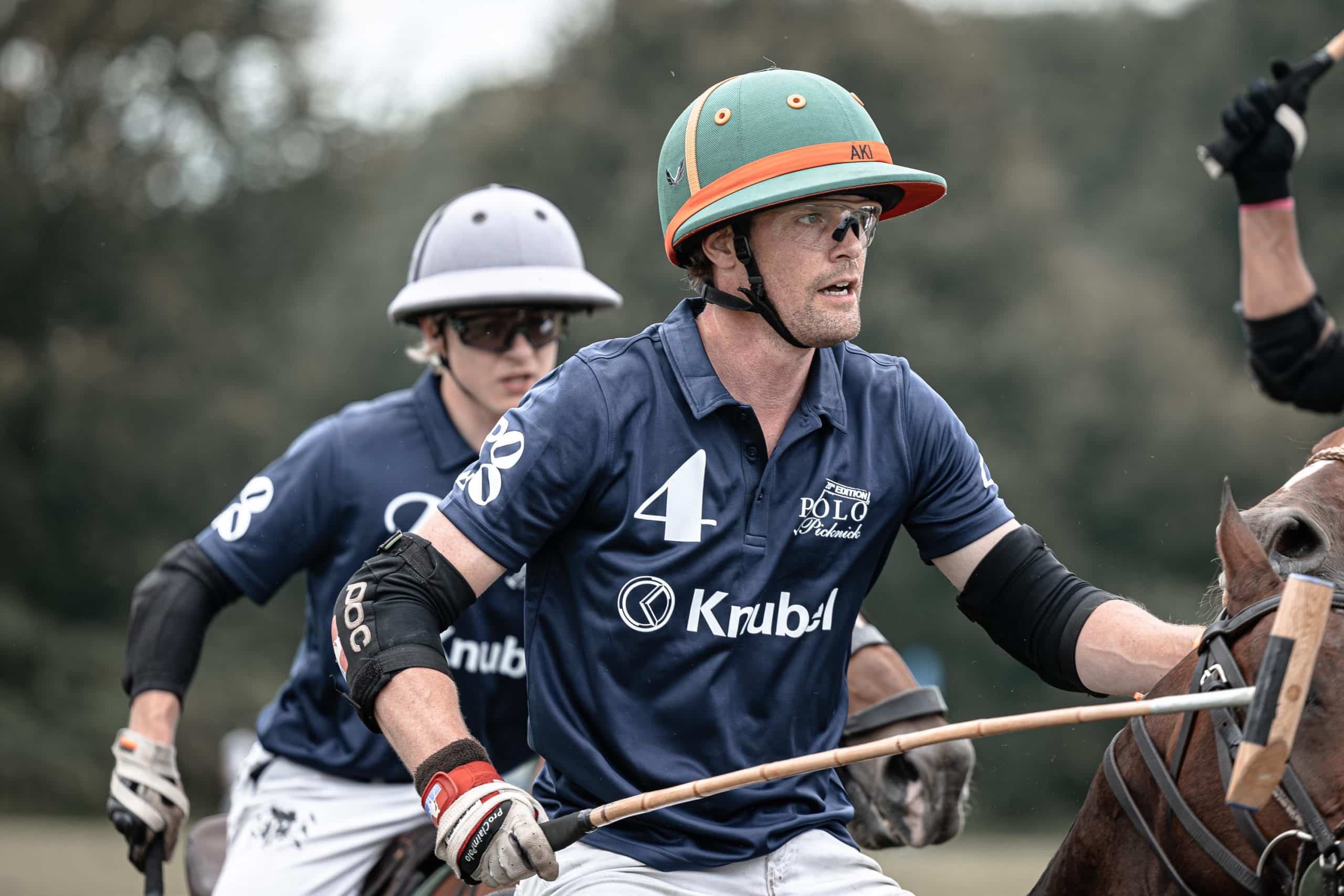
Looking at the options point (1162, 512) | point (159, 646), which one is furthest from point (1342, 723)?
point (1162, 512)

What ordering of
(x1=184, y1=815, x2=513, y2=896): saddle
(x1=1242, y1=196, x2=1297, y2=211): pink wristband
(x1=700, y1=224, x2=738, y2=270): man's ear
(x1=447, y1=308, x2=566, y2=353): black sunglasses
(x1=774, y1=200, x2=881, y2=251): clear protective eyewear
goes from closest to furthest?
(x1=774, y1=200, x2=881, y2=251): clear protective eyewear → (x1=700, y1=224, x2=738, y2=270): man's ear → (x1=184, y1=815, x2=513, y2=896): saddle → (x1=1242, y1=196, x2=1297, y2=211): pink wristband → (x1=447, y1=308, x2=566, y2=353): black sunglasses

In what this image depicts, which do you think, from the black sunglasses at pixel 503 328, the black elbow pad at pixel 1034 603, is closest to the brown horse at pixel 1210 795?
the black elbow pad at pixel 1034 603

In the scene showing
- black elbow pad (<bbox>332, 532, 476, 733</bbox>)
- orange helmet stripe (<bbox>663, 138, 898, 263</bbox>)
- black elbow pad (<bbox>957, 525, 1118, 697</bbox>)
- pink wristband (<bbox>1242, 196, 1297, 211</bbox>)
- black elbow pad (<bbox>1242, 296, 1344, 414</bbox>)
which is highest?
orange helmet stripe (<bbox>663, 138, 898, 263</bbox>)

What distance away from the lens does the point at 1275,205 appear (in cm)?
458

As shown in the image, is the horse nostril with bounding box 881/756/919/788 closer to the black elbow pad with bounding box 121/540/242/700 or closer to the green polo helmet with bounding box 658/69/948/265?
the green polo helmet with bounding box 658/69/948/265

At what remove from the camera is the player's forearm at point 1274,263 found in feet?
15.2

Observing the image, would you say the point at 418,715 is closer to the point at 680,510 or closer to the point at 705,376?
the point at 680,510

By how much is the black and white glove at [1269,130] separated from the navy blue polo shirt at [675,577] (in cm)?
181

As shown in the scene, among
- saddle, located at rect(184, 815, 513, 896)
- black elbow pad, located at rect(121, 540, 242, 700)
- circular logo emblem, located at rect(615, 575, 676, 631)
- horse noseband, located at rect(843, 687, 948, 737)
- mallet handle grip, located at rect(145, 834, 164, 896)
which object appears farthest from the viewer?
black elbow pad, located at rect(121, 540, 242, 700)

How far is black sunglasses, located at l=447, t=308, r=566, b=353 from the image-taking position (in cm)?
518

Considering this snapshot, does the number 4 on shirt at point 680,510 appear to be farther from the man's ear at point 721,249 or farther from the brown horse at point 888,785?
the brown horse at point 888,785

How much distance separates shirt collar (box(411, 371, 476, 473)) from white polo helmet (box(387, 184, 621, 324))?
0.29m

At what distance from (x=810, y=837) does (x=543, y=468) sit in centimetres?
96

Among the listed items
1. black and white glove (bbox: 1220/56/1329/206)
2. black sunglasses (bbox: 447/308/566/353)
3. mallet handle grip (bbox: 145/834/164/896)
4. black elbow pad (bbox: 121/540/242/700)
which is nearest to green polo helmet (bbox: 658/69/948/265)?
black and white glove (bbox: 1220/56/1329/206)
